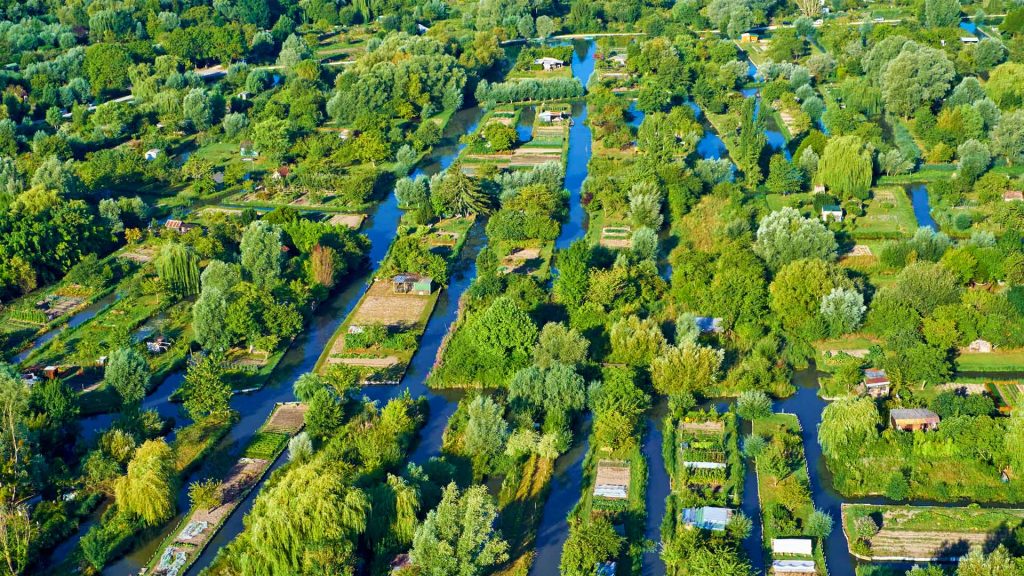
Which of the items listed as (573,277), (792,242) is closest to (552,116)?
(792,242)

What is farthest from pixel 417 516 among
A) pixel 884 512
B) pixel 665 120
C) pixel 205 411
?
pixel 665 120

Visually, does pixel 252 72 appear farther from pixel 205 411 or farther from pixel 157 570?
pixel 157 570

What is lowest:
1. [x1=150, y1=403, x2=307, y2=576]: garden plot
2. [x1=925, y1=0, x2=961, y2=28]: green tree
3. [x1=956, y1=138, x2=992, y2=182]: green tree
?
[x1=925, y1=0, x2=961, y2=28]: green tree

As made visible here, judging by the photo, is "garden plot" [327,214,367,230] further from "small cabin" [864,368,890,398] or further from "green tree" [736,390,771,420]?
"small cabin" [864,368,890,398]

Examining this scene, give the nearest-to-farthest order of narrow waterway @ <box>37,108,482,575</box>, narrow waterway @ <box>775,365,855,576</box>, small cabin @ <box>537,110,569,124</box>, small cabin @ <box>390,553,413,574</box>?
small cabin @ <box>390,553,413,574</box> < narrow waterway @ <box>775,365,855,576</box> < narrow waterway @ <box>37,108,482,575</box> < small cabin @ <box>537,110,569,124</box>

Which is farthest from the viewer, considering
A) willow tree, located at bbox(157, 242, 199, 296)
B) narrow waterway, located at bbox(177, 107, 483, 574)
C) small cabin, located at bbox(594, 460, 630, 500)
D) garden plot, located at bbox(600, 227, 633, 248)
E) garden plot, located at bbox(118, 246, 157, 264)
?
garden plot, located at bbox(118, 246, 157, 264)

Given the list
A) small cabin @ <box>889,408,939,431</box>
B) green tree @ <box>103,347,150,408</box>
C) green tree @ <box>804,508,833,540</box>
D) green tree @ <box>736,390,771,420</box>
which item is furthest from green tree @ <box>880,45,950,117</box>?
green tree @ <box>103,347,150,408</box>
